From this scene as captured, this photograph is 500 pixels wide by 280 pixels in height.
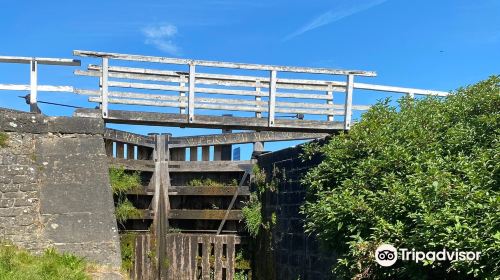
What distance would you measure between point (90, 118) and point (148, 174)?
3.13 meters

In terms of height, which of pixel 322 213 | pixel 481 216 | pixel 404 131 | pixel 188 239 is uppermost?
pixel 404 131

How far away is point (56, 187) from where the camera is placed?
316 inches

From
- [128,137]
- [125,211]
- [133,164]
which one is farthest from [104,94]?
[125,211]

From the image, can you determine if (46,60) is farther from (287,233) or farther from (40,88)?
(287,233)

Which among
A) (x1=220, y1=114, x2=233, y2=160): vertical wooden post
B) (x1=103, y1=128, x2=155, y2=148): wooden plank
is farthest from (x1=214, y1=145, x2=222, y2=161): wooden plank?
(x1=103, y1=128, x2=155, y2=148): wooden plank

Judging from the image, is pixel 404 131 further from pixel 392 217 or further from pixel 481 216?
pixel 481 216

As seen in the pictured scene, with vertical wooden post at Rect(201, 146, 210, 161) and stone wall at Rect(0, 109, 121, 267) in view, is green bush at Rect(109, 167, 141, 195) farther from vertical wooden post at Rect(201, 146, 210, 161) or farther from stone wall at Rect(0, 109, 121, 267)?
stone wall at Rect(0, 109, 121, 267)

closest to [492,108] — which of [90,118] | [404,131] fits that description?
[404,131]

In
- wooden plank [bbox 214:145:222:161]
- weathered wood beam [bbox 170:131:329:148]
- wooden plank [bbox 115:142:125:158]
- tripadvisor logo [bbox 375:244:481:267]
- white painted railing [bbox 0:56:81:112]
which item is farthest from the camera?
wooden plank [bbox 214:145:222:161]

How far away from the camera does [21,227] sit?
7.74 meters

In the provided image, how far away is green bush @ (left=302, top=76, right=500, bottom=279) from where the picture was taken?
4.07 m

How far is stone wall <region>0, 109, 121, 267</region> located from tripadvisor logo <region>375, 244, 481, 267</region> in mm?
4518

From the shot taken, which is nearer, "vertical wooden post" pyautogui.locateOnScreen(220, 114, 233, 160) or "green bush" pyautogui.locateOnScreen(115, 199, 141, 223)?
"green bush" pyautogui.locateOnScreen(115, 199, 141, 223)

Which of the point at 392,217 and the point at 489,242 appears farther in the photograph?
the point at 392,217
